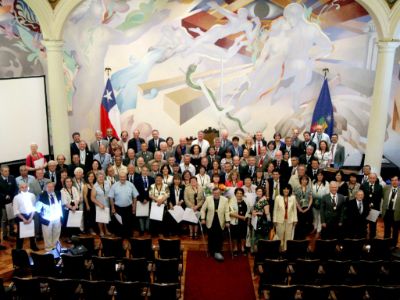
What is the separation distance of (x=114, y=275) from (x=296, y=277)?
3078mm

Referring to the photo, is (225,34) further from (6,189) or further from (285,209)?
(6,189)

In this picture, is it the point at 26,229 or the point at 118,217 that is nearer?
the point at 26,229

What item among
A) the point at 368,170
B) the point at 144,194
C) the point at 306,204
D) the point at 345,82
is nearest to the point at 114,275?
the point at 144,194

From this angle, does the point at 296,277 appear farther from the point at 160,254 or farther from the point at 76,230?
the point at 76,230

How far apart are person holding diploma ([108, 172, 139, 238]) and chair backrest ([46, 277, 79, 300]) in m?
2.63

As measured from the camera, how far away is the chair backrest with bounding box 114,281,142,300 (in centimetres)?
714

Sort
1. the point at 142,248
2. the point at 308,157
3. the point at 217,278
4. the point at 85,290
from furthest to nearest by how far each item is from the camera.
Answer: the point at 308,157
the point at 217,278
the point at 142,248
the point at 85,290

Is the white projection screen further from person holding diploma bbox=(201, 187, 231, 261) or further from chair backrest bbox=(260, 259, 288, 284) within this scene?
chair backrest bbox=(260, 259, 288, 284)

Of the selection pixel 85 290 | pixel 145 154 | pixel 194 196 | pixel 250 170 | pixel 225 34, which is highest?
pixel 225 34

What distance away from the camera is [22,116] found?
1259cm

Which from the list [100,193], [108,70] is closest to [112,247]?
[100,193]

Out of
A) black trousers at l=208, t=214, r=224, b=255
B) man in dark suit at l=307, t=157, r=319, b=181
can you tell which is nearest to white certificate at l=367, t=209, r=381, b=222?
man in dark suit at l=307, t=157, r=319, b=181

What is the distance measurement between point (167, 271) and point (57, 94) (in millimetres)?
5625

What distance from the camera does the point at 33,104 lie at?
1279 cm
